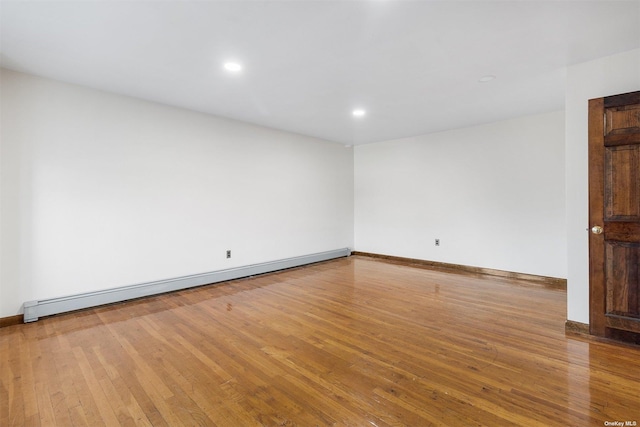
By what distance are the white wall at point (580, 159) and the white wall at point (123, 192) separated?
393cm

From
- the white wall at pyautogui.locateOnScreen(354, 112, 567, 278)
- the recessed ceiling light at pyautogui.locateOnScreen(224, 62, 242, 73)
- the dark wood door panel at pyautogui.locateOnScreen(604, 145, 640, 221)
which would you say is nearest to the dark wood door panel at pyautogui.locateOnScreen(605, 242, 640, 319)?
the dark wood door panel at pyautogui.locateOnScreen(604, 145, 640, 221)

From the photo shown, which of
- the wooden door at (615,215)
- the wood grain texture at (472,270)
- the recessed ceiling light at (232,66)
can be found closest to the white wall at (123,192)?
the recessed ceiling light at (232,66)

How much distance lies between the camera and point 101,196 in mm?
3320

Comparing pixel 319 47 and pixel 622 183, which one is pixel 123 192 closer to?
pixel 319 47

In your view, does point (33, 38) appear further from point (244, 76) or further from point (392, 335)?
point (392, 335)

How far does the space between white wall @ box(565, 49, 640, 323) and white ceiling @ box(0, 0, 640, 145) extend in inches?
5.9

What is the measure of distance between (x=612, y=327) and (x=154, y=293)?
464 cm

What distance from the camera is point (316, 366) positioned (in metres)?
2.05

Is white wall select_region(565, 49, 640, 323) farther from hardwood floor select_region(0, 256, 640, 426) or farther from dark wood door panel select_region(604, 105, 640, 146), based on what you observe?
hardwood floor select_region(0, 256, 640, 426)

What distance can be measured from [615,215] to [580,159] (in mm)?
537

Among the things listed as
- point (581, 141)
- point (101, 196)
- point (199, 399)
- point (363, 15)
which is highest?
point (363, 15)

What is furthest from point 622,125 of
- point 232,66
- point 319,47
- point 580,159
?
point 232,66

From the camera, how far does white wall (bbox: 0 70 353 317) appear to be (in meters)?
2.86

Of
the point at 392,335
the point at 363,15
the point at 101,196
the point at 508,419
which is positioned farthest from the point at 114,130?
Answer: the point at 508,419
